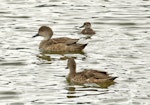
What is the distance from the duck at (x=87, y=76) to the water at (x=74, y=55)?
21 centimetres

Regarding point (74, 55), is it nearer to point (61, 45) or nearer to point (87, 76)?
point (61, 45)

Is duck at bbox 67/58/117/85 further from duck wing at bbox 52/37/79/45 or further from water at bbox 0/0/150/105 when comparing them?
duck wing at bbox 52/37/79/45

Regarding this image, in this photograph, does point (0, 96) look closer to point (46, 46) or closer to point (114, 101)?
point (114, 101)

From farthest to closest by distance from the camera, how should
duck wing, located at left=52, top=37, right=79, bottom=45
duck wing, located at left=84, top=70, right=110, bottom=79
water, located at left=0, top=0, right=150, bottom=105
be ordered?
duck wing, located at left=52, top=37, right=79, bottom=45 < duck wing, located at left=84, top=70, right=110, bottom=79 < water, located at left=0, top=0, right=150, bottom=105

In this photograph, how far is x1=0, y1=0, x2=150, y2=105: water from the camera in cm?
1759

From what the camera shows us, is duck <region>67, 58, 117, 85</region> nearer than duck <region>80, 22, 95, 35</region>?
Yes

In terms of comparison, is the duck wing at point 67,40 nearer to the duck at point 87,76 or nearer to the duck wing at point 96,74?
the duck at point 87,76

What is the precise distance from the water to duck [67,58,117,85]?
213mm

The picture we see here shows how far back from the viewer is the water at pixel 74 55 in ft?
57.7


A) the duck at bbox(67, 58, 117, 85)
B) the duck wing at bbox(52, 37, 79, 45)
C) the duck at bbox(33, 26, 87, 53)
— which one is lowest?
the duck at bbox(67, 58, 117, 85)

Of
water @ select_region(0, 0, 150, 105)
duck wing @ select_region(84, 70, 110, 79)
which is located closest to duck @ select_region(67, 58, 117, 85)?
duck wing @ select_region(84, 70, 110, 79)

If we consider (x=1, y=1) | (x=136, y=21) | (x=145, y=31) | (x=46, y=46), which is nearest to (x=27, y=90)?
(x=46, y=46)

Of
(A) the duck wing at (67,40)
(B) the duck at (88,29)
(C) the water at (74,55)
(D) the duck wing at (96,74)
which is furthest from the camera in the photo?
(B) the duck at (88,29)

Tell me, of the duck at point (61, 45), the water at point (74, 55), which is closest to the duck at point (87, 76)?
the water at point (74, 55)
